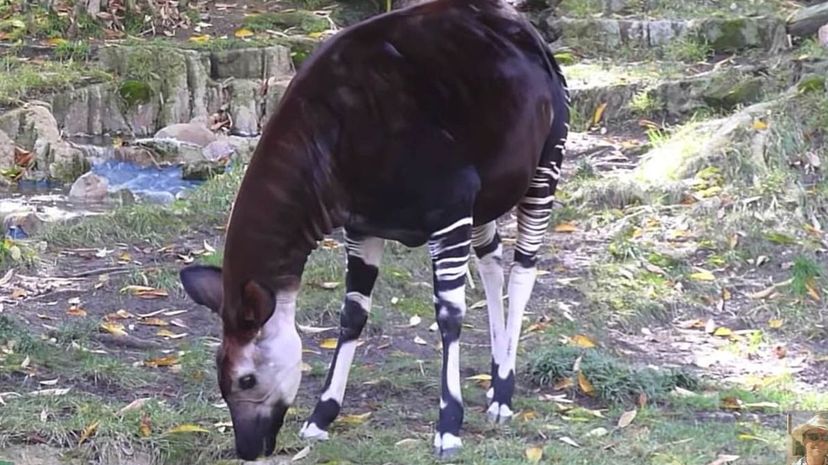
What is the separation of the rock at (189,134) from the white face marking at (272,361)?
269 inches

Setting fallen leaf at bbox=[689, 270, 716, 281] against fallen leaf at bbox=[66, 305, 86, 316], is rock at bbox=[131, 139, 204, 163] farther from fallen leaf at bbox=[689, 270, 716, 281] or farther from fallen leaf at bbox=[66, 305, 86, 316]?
fallen leaf at bbox=[689, 270, 716, 281]

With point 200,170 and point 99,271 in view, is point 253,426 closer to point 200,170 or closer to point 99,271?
point 99,271

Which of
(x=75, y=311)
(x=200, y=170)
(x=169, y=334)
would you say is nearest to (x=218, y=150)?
(x=200, y=170)

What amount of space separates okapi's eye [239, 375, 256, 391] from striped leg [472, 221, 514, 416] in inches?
41.8

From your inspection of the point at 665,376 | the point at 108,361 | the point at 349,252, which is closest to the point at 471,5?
the point at 349,252

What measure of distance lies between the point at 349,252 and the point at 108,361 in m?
1.33

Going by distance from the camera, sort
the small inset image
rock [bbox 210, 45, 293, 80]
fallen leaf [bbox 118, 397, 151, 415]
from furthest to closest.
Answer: rock [bbox 210, 45, 293, 80]
fallen leaf [bbox 118, 397, 151, 415]
the small inset image

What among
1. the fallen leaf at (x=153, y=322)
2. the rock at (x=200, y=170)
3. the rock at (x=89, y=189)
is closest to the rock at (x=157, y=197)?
the rock at (x=89, y=189)

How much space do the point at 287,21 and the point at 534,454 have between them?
9.78 m

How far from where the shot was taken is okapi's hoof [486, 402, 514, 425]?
4461 mm

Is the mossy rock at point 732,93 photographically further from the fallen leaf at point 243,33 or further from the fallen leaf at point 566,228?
the fallen leaf at point 243,33

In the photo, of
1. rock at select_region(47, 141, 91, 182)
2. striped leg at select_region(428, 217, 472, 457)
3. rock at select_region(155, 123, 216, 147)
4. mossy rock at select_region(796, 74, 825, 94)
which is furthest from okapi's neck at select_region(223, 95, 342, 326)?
rock at select_region(155, 123, 216, 147)

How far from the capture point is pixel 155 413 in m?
4.38

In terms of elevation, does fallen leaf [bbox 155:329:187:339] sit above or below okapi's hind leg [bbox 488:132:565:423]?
below
